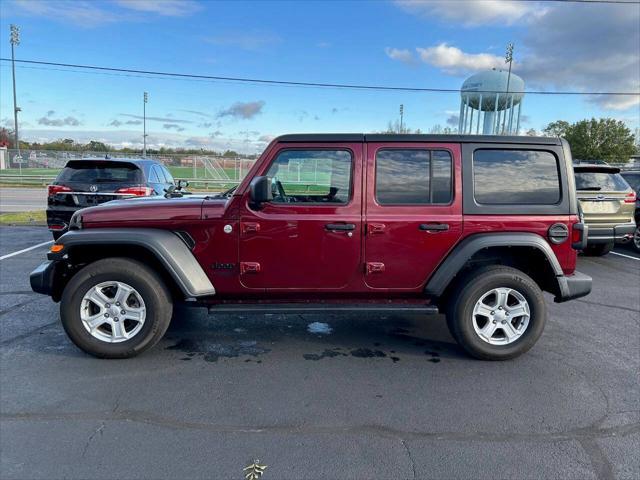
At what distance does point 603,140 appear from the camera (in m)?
44.8

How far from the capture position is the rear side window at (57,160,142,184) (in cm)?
760

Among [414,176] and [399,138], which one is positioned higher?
[399,138]

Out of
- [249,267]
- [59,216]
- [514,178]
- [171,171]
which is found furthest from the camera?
[171,171]

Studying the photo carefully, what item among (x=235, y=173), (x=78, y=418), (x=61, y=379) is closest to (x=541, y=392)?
(x=78, y=418)

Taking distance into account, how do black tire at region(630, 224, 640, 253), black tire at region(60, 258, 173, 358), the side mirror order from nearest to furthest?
the side mirror < black tire at region(60, 258, 173, 358) < black tire at region(630, 224, 640, 253)

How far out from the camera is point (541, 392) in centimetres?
338

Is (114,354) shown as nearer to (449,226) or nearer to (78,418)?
(78,418)

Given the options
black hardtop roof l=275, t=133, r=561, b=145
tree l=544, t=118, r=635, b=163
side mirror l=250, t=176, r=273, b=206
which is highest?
tree l=544, t=118, r=635, b=163

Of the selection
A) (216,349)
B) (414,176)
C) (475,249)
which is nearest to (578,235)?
(475,249)

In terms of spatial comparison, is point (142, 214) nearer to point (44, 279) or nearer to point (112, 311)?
point (112, 311)

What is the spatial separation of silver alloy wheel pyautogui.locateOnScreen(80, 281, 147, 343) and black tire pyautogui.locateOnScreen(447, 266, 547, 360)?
2698mm

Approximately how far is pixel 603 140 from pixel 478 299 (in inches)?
1980

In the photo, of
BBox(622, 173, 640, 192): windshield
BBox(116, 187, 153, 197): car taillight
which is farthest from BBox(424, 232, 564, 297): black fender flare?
BBox(622, 173, 640, 192): windshield

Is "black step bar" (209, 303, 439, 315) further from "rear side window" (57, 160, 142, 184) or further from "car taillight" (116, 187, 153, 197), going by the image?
"rear side window" (57, 160, 142, 184)
